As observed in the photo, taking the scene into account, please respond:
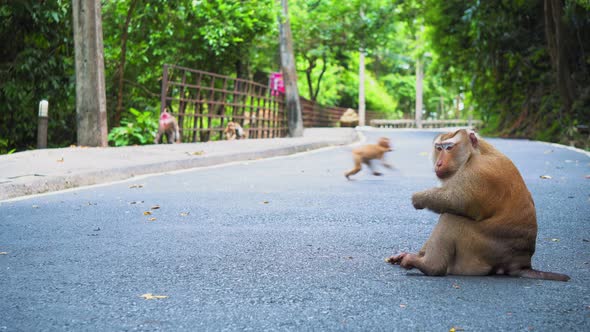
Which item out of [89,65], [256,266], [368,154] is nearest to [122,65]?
[89,65]

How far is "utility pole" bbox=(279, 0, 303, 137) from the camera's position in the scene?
78.2 ft

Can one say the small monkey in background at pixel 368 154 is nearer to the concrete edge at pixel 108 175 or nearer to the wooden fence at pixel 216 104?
the concrete edge at pixel 108 175

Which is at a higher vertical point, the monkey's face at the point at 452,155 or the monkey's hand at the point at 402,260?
the monkey's face at the point at 452,155

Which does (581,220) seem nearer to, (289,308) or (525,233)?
(525,233)

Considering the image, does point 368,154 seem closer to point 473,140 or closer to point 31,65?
point 473,140

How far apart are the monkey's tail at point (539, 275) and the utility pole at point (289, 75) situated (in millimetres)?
20304

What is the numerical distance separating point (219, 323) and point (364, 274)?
1235 mm

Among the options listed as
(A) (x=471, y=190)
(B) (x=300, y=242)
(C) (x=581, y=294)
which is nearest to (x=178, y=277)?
(B) (x=300, y=242)

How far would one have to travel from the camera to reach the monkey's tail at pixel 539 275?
3.88 metres

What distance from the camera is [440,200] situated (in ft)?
12.1

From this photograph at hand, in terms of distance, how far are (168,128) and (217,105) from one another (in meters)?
6.35

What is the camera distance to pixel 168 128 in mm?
16547

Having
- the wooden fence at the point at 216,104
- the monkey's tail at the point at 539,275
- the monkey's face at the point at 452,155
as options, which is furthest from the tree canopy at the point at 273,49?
the monkey's face at the point at 452,155

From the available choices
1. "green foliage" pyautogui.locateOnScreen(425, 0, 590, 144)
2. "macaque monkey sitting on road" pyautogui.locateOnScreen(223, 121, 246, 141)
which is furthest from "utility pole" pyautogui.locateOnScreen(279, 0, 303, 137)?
"green foliage" pyautogui.locateOnScreen(425, 0, 590, 144)
